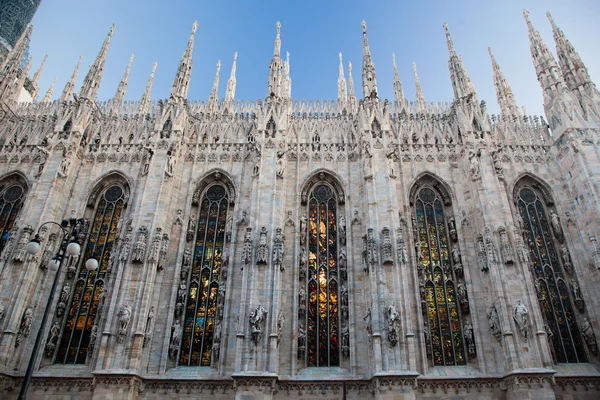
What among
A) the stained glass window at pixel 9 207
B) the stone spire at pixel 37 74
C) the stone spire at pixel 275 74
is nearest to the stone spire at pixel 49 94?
the stone spire at pixel 37 74

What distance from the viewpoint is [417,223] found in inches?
829

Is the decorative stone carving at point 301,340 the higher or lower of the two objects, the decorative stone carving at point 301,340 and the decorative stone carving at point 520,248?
the lower

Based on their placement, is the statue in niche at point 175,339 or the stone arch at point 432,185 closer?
the statue in niche at point 175,339

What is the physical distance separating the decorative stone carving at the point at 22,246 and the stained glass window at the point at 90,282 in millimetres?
2413

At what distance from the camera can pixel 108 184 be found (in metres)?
22.4

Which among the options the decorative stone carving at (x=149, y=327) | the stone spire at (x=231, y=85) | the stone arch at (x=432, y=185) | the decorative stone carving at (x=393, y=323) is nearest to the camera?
the decorative stone carving at (x=393, y=323)

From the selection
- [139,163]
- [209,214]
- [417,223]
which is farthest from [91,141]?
[417,223]

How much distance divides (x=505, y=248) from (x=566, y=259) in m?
3.91

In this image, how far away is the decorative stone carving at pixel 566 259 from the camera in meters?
19.5

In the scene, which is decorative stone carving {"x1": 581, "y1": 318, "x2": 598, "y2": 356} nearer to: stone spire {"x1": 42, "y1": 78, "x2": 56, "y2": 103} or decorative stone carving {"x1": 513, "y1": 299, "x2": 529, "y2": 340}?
decorative stone carving {"x1": 513, "y1": 299, "x2": 529, "y2": 340}

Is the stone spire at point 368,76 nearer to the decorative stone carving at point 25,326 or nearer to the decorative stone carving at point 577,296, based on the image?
the decorative stone carving at point 577,296

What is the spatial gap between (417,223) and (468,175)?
3758 mm

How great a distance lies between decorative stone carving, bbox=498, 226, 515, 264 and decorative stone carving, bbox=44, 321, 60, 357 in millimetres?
20478

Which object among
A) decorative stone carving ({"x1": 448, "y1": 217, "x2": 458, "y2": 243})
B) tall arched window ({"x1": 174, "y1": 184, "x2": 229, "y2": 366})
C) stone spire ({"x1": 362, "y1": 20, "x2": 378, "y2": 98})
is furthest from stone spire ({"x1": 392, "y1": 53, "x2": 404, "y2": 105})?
tall arched window ({"x1": 174, "y1": 184, "x2": 229, "y2": 366})
